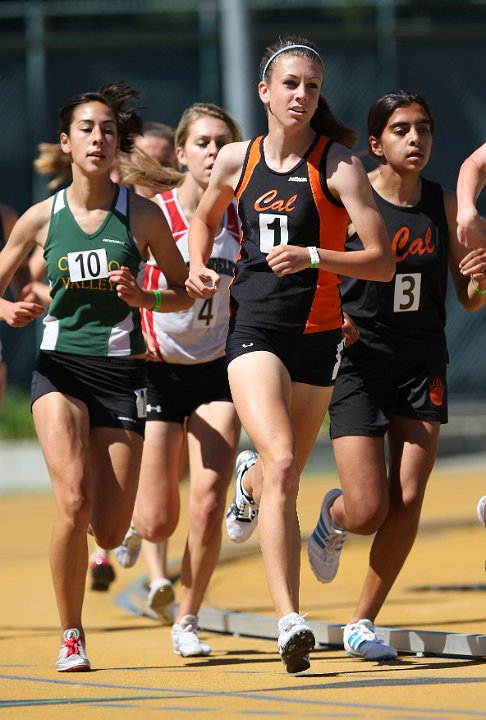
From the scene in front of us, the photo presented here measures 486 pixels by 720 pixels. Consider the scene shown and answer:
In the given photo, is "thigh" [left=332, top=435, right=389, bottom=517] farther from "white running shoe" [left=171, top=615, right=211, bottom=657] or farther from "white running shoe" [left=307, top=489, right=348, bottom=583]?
"white running shoe" [left=171, top=615, right=211, bottom=657]

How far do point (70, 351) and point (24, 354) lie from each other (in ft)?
45.1

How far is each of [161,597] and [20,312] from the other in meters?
2.29

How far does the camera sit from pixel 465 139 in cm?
2139

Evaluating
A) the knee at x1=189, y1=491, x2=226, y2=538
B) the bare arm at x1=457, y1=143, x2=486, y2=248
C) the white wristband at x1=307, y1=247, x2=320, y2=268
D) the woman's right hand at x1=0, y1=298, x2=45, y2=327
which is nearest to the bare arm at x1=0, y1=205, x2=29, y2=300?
the woman's right hand at x1=0, y1=298, x2=45, y2=327

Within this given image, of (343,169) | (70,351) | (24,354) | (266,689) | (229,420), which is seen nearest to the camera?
(266,689)

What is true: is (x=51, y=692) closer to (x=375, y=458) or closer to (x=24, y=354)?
(x=375, y=458)

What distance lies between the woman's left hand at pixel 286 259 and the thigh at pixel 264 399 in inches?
18.1

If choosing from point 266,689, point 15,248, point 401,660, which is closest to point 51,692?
point 266,689

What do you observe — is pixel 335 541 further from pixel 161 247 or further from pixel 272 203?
pixel 272 203

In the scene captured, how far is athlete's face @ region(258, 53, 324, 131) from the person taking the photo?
6594 mm

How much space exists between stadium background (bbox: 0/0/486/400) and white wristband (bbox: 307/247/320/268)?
14674 millimetres

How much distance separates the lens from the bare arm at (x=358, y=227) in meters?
6.41

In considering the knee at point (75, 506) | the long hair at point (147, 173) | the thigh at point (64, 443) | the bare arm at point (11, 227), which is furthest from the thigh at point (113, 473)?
the bare arm at point (11, 227)

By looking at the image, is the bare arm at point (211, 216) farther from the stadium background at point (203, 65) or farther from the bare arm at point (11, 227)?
the stadium background at point (203, 65)
